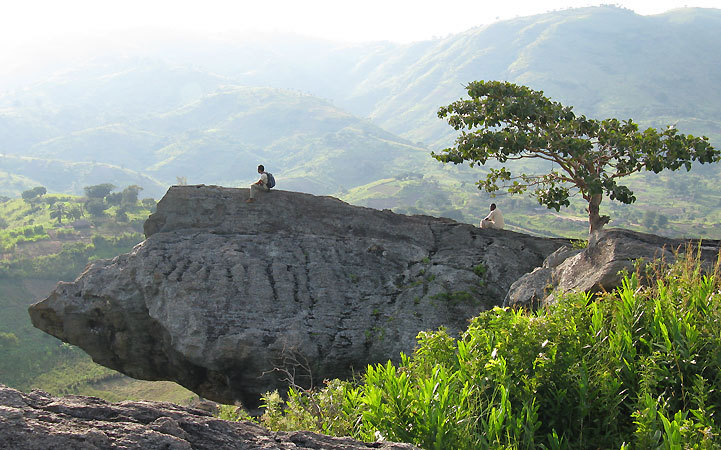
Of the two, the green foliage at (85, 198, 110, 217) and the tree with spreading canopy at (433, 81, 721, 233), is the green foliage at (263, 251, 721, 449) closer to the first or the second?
the tree with spreading canopy at (433, 81, 721, 233)

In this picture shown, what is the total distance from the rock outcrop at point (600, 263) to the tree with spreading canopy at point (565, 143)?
2878 millimetres

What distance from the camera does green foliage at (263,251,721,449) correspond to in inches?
258

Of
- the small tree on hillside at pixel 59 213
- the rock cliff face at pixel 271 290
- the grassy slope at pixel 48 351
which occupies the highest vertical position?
the rock cliff face at pixel 271 290

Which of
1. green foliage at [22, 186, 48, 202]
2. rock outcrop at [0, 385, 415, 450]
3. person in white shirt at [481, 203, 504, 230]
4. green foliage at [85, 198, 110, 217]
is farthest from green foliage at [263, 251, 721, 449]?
green foliage at [22, 186, 48, 202]

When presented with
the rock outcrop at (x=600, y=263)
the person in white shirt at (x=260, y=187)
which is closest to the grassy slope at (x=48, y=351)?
the person in white shirt at (x=260, y=187)

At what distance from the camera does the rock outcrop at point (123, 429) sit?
5.13 m

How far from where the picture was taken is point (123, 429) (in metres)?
5.47

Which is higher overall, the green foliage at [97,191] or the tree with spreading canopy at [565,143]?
the tree with spreading canopy at [565,143]

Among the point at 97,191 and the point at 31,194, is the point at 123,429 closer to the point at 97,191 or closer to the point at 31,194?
the point at 97,191

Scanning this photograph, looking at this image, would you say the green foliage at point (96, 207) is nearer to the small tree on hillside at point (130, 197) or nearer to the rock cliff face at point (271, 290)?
the small tree on hillside at point (130, 197)

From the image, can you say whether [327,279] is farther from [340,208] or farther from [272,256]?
[340,208]

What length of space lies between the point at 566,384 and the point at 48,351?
2943 inches

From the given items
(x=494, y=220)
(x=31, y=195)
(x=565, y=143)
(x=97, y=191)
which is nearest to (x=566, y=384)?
(x=565, y=143)

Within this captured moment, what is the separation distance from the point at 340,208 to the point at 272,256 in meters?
3.31
